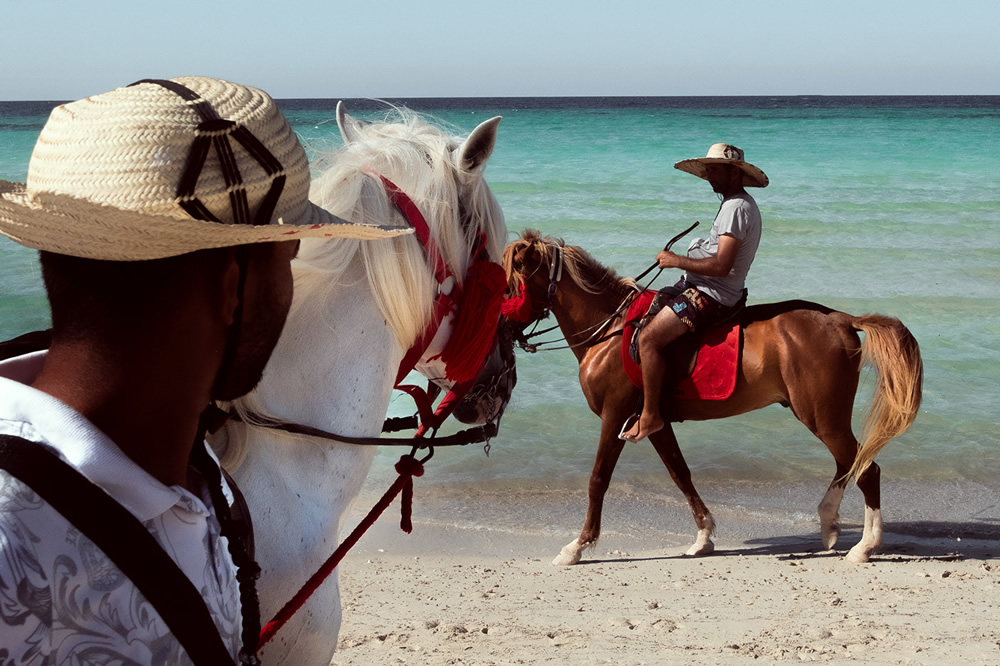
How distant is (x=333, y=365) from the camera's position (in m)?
2.18

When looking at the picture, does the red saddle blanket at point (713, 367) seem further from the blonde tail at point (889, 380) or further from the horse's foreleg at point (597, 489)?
the blonde tail at point (889, 380)

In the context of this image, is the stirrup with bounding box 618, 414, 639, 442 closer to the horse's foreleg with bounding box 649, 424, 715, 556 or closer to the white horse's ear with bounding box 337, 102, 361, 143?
the horse's foreleg with bounding box 649, 424, 715, 556

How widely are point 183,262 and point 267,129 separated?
221 millimetres

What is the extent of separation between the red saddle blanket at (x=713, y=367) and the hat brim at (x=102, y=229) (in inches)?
196

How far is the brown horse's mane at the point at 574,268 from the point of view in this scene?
20.1 ft

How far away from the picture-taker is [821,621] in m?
4.65

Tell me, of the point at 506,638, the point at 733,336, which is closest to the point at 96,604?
the point at 506,638

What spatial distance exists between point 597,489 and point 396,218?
4.03m

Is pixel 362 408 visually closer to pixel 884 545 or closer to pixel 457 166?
pixel 457 166

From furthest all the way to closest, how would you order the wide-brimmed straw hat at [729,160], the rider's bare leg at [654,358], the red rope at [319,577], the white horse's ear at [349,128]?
the rider's bare leg at [654,358]
the wide-brimmed straw hat at [729,160]
the white horse's ear at [349,128]
the red rope at [319,577]

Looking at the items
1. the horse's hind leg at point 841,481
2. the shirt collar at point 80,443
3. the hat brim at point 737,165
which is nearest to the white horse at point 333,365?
the shirt collar at point 80,443

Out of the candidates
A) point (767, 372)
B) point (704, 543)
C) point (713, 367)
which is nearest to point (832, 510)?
point (704, 543)

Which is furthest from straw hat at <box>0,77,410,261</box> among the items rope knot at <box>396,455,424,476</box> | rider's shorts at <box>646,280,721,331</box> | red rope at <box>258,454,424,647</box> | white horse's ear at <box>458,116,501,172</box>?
rider's shorts at <box>646,280,721,331</box>

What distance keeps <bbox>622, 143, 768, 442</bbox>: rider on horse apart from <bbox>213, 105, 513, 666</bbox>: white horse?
3500 mm
